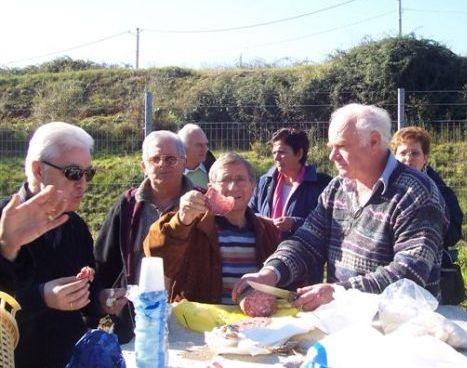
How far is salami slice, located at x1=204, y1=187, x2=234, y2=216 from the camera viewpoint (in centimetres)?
280

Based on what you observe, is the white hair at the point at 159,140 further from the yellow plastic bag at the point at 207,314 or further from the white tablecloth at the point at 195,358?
the white tablecloth at the point at 195,358

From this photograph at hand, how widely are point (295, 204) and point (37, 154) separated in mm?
2309

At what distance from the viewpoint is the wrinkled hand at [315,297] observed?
8.23 feet

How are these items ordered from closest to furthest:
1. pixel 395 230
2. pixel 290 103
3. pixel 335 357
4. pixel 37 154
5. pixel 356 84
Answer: pixel 335 357
pixel 37 154
pixel 395 230
pixel 290 103
pixel 356 84

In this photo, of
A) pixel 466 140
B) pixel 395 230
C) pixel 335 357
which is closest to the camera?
pixel 335 357

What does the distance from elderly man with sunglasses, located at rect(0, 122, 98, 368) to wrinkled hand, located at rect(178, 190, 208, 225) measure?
432 millimetres

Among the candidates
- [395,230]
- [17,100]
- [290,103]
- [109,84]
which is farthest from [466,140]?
[17,100]

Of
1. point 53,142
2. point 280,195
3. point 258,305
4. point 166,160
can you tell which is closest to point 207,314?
point 258,305

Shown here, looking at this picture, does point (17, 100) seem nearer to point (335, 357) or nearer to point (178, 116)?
point (178, 116)

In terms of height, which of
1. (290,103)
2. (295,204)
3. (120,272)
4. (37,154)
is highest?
(290,103)

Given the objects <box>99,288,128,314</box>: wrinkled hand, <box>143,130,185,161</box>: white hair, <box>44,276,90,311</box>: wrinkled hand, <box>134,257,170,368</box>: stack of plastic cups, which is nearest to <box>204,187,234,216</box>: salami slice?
<box>99,288,128,314</box>: wrinkled hand

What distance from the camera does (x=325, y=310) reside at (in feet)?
7.38

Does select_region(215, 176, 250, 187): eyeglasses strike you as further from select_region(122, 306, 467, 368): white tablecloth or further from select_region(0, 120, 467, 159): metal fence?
select_region(0, 120, 467, 159): metal fence

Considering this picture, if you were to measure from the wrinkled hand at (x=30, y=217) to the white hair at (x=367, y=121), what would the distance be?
1514mm
